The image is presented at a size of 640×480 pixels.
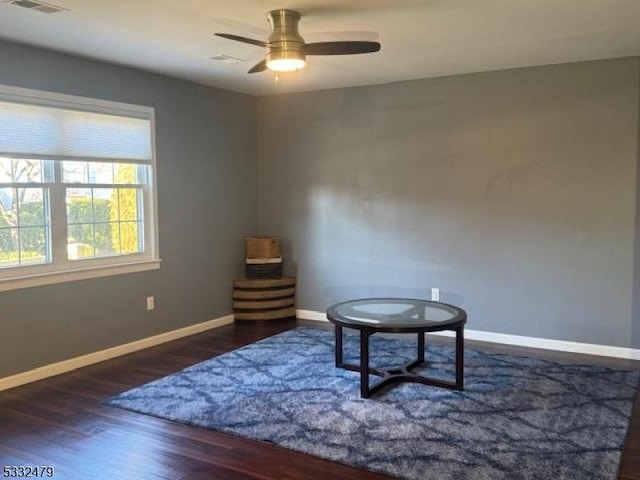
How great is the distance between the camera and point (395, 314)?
149 inches

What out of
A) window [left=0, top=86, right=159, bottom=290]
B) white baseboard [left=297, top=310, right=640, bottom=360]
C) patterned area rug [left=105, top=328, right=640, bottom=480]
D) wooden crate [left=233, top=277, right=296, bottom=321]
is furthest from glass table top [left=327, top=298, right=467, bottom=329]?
window [left=0, top=86, right=159, bottom=290]

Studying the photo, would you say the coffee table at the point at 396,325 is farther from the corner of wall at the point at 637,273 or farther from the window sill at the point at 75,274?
the window sill at the point at 75,274

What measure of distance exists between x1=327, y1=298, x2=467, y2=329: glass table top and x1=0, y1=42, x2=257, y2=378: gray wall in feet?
6.05

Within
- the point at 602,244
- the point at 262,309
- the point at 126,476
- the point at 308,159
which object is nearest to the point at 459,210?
the point at 602,244

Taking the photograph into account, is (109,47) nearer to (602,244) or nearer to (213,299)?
(213,299)

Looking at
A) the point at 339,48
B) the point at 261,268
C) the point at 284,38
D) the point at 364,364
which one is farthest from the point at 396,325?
the point at 261,268

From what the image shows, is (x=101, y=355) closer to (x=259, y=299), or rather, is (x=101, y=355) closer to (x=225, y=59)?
(x=259, y=299)

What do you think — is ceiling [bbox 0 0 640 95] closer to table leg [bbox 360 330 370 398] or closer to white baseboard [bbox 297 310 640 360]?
table leg [bbox 360 330 370 398]

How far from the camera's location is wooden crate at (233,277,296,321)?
18.7 ft

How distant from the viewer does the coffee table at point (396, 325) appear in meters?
3.45

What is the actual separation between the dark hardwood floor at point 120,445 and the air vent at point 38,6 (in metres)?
2.32

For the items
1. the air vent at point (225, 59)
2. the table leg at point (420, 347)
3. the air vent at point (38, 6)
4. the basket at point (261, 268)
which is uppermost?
the air vent at point (225, 59)

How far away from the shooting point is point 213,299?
5.55 meters

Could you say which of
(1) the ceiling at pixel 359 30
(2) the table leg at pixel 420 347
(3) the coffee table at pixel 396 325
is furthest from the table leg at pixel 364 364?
(1) the ceiling at pixel 359 30
